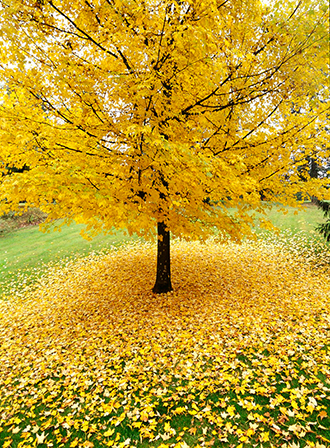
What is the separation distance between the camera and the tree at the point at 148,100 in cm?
389

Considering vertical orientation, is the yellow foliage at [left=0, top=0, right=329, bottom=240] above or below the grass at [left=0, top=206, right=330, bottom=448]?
above

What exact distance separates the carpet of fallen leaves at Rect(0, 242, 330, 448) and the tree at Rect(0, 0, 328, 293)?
2.21 metres

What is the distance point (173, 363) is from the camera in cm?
431

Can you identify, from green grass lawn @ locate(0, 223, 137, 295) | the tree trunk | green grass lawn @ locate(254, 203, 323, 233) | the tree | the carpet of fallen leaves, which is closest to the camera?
the carpet of fallen leaves

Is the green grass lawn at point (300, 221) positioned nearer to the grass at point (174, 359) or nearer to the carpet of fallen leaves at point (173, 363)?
the grass at point (174, 359)

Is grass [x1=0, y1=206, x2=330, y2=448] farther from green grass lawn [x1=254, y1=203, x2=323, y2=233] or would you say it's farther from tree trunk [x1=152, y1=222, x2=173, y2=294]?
green grass lawn [x1=254, y1=203, x2=323, y2=233]

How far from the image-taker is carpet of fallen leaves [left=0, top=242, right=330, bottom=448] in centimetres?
312

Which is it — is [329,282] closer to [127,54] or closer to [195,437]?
[195,437]

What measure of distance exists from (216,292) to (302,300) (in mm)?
2152

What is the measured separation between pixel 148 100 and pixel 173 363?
4.62 metres

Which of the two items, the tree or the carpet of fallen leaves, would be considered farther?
the tree

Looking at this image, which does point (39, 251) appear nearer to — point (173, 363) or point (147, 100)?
point (173, 363)

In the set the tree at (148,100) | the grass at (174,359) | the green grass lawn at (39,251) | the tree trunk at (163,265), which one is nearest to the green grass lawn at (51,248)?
the green grass lawn at (39,251)

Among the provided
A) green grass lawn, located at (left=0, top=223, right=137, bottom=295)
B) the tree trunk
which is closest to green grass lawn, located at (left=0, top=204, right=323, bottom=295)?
green grass lawn, located at (left=0, top=223, right=137, bottom=295)
